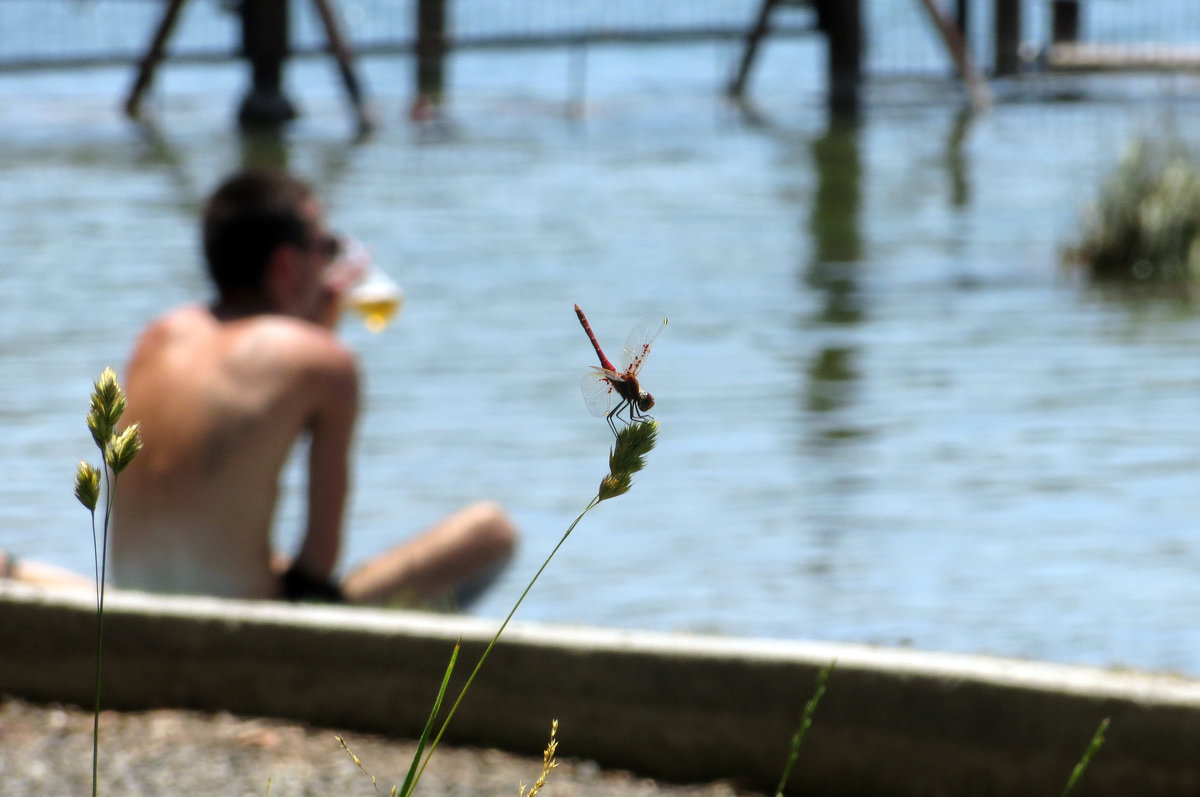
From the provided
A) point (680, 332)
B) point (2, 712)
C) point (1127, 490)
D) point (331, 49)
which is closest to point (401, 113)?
point (331, 49)

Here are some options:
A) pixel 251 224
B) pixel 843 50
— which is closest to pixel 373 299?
pixel 251 224

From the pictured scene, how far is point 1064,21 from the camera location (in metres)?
25.0

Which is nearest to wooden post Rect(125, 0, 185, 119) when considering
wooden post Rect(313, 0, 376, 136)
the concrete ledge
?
wooden post Rect(313, 0, 376, 136)

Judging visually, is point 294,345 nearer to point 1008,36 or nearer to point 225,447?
point 225,447

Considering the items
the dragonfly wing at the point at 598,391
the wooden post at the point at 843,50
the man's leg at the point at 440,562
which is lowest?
the wooden post at the point at 843,50

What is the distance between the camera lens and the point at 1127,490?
19.3 feet

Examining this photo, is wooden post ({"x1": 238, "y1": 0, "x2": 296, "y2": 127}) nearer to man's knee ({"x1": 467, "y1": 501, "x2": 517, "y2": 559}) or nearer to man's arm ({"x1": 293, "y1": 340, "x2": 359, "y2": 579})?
man's knee ({"x1": 467, "y1": 501, "x2": 517, "y2": 559})

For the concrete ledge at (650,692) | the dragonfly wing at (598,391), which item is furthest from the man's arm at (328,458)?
the dragonfly wing at (598,391)

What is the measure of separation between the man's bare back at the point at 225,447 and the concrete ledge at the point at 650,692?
1.62 feet

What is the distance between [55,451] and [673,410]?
224 centimetres

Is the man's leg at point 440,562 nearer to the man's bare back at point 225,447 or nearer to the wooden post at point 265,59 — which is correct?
the man's bare back at point 225,447

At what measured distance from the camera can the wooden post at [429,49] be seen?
2105 centimetres

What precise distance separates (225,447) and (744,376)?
3775 millimetres

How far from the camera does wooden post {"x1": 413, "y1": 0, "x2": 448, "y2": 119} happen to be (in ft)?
69.1
